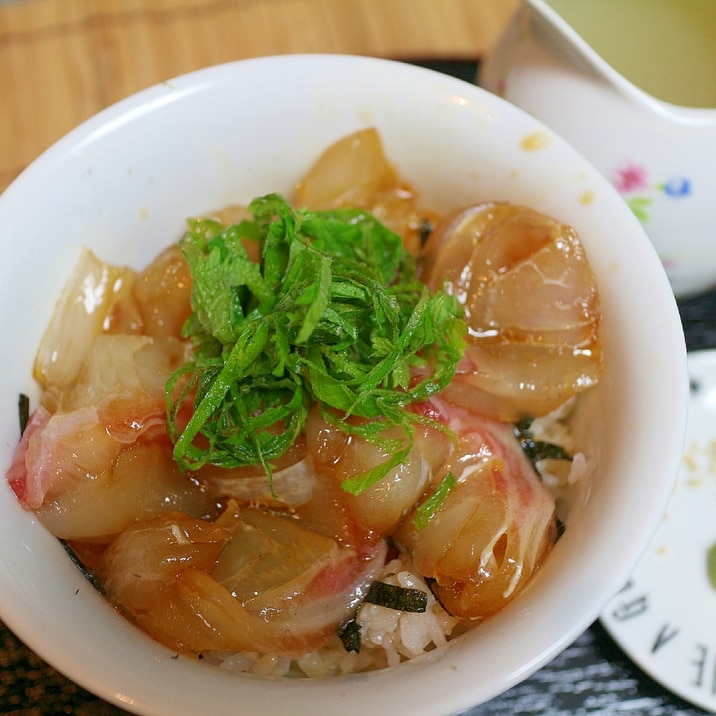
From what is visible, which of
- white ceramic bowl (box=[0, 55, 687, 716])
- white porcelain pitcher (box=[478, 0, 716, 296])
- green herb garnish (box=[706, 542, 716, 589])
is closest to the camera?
white ceramic bowl (box=[0, 55, 687, 716])

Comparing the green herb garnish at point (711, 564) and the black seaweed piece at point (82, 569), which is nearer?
the black seaweed piece at point (82, 569)

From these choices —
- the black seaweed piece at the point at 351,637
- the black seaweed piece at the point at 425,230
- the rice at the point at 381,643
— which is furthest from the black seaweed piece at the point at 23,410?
the black seaweed piece at the point at 425,230

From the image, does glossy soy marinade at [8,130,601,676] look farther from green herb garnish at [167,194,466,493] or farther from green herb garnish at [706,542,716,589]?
green herb garnish at [706,542,716,589]

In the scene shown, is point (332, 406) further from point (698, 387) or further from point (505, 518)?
point (698, 387)

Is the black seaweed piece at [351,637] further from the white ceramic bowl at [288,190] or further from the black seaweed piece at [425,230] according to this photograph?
the black seaweed piece at [425,230]

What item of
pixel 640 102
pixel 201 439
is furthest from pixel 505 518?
pixel 640 102

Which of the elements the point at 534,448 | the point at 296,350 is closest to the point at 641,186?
the point at 534,448

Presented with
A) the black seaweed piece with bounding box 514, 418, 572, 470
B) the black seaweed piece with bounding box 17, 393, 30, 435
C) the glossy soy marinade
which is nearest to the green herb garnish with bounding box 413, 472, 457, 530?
the glossy soy marinade
